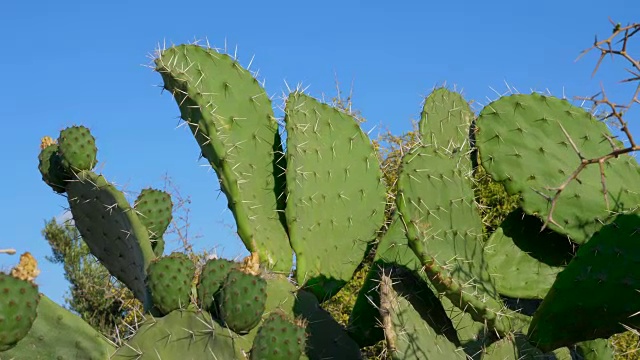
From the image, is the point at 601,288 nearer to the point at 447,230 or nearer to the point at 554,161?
the point at 447,230

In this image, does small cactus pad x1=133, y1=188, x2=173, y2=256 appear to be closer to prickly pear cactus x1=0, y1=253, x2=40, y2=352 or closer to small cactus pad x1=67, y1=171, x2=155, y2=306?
small cactus pad x1=67, y1=171, x2=155, y2=306

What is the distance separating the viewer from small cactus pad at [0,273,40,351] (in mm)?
2498

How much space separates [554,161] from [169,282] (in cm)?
141

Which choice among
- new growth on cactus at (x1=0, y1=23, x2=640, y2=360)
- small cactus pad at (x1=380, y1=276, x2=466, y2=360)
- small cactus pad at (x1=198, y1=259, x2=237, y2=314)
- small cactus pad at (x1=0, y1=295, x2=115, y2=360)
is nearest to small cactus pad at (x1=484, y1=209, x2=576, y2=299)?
new growth on cactus at (x1=0, y1=23, x2=640, y2=360)

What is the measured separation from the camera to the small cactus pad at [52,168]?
11.1ft

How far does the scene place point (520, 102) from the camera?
10.7 feet

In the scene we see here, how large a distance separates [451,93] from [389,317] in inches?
47.2

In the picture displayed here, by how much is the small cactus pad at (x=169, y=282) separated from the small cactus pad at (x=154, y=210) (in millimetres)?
522

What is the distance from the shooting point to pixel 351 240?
3.32 m

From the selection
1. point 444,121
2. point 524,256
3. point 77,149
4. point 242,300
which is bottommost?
point 242,300

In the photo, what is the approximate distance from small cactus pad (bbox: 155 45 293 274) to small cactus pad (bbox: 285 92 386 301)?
0.11 m

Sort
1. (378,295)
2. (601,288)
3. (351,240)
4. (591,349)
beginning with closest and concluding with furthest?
(601,288) < (378,295) < (351,240) < (591,349)

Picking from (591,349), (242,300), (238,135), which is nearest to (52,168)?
(238,135)

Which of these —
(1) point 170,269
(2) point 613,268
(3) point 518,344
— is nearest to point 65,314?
(1) point 170,269
